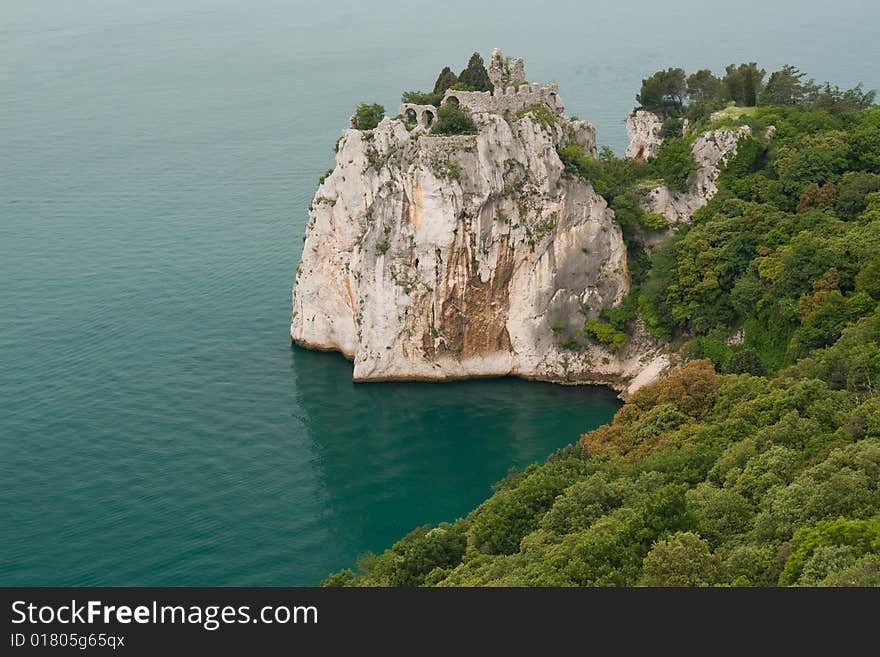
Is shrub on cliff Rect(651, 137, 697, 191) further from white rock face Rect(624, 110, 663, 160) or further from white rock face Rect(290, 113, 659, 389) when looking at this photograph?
white rock face Rect(290, 113, 659, 389)

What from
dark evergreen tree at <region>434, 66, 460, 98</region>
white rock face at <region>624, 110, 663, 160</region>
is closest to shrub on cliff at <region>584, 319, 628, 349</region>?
white rock face at <region>624, 110, 663, 160</region>

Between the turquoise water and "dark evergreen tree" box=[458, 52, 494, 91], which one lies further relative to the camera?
"dark evergreen tree" box=[458, 52, 494, 91]

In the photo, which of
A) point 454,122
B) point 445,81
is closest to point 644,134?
point 445,81

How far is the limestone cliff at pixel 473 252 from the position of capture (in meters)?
60.2

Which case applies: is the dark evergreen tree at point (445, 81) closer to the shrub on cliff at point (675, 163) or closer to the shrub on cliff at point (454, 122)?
the shrub on cliff at point (454, 122)

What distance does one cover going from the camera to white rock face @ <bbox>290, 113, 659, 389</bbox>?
60.2 meters

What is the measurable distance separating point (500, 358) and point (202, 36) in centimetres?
9836

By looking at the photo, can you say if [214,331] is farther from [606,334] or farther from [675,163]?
[675,163]

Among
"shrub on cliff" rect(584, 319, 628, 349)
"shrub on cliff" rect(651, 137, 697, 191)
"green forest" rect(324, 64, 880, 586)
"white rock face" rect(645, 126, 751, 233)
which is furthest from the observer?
"shrub on cliff" rect(651, 137, 697, 191)

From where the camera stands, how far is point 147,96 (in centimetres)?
11600

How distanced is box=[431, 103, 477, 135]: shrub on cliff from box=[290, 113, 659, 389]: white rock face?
57cm

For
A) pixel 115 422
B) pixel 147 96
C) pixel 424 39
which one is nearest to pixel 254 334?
pixel 115 422

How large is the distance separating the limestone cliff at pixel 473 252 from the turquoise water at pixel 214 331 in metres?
2.19

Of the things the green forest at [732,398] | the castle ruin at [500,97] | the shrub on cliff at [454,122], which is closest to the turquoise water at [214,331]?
the green forest at [732,398]
